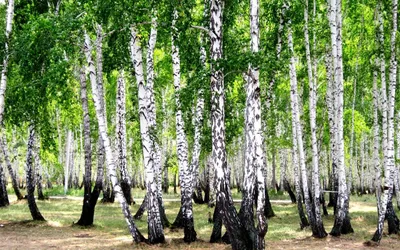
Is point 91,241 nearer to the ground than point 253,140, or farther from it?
nearer to the ground

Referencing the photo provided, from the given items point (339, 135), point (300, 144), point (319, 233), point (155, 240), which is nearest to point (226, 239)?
point (155, 240)

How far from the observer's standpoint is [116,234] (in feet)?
46.8

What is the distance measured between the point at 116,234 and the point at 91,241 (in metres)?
1.67

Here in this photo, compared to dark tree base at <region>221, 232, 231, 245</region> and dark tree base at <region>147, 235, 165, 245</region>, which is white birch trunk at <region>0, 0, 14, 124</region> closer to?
dark tree base at <region>147, 235, 165, 245</region>

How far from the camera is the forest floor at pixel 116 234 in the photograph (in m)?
12.0

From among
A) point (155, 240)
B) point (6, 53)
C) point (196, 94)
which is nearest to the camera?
point (196, 94)

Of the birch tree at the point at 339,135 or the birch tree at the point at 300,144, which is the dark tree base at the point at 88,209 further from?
the birch tree at the point at 339,135

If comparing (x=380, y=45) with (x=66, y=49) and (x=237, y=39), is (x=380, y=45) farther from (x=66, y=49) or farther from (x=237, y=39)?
(x=66, y=49)

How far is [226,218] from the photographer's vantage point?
951cm

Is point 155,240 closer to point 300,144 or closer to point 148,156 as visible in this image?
point 148,156

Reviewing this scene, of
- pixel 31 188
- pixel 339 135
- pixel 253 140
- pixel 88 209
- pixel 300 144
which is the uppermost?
pixel 339 135

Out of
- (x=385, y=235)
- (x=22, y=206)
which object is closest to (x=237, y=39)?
(x=385, y=235)

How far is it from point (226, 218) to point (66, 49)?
5.80m

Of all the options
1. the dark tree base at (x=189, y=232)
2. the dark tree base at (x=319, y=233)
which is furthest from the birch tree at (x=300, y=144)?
the dark tree base at (x=189, y=232)
